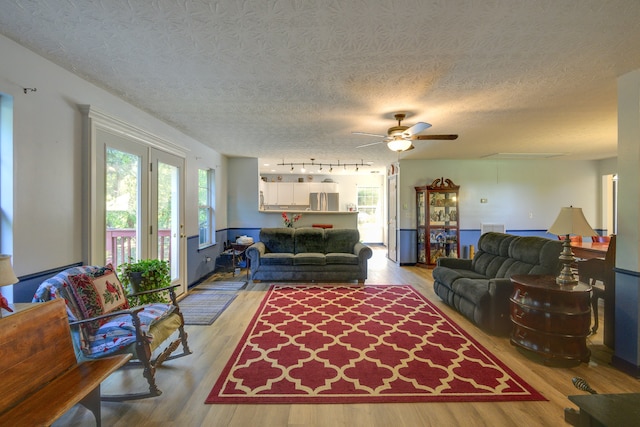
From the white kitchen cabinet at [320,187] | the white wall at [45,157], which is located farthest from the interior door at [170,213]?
the white kitchen cabinet at [320,187]

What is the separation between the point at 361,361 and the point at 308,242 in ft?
10.7

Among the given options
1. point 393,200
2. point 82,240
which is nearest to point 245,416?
point 82,240

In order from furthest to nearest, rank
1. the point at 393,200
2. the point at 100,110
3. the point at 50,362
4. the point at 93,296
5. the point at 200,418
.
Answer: the point at 393,200 < the point at 100,110 < the point at 93,296 < the point at 200,418 < the point at 50,362

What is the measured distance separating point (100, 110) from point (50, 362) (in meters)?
2.13

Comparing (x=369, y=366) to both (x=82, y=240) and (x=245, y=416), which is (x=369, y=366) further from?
(x=82, y=240)

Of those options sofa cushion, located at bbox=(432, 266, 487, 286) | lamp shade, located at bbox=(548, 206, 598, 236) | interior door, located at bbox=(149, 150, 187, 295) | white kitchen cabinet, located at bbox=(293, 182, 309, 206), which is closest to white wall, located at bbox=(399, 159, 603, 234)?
sofa cushion, located at bbox=(432, 266, 487, 286)

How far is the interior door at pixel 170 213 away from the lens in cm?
380

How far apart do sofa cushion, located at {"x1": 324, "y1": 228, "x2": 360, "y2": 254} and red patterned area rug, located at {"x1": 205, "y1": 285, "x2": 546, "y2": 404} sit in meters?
1.78

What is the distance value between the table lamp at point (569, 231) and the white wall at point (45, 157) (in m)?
4.18

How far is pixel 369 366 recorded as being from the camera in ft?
8.15

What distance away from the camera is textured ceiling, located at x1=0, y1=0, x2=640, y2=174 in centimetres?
168

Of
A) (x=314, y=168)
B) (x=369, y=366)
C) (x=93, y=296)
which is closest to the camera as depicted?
(x=93, y=296)

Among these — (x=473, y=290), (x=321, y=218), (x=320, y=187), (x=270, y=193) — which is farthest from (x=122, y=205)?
(x=320, y=187)

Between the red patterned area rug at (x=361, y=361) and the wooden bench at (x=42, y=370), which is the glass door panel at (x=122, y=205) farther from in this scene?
the red patterned area rug at (x=361, y=361)
